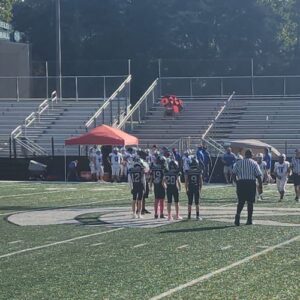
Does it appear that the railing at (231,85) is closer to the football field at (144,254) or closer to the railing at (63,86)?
the railing at (63,86)

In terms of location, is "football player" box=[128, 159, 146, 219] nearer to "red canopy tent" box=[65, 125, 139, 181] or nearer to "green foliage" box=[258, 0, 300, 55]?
"red canopy tent" box=[65, 125, 139, 181]

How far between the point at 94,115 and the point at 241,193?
970 inches

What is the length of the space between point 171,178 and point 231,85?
2684 centimetres

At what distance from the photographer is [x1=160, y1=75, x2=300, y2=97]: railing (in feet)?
150

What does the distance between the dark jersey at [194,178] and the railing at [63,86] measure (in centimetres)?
2591

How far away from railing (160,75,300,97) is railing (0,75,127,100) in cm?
257

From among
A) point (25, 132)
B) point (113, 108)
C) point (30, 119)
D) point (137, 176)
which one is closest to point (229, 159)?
point (113, 108)

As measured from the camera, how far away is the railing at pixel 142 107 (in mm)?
44031

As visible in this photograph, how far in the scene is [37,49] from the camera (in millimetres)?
58312

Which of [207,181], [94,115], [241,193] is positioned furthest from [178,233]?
[94,115]

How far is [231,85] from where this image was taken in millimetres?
46500

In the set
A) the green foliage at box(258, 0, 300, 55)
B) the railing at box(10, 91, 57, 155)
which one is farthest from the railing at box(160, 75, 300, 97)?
the green foliage at box(258, 0, 300, 55)

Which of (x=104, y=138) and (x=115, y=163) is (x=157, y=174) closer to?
(x=104, y=138)

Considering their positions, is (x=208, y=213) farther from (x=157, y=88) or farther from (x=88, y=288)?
(x=157, y=88)
